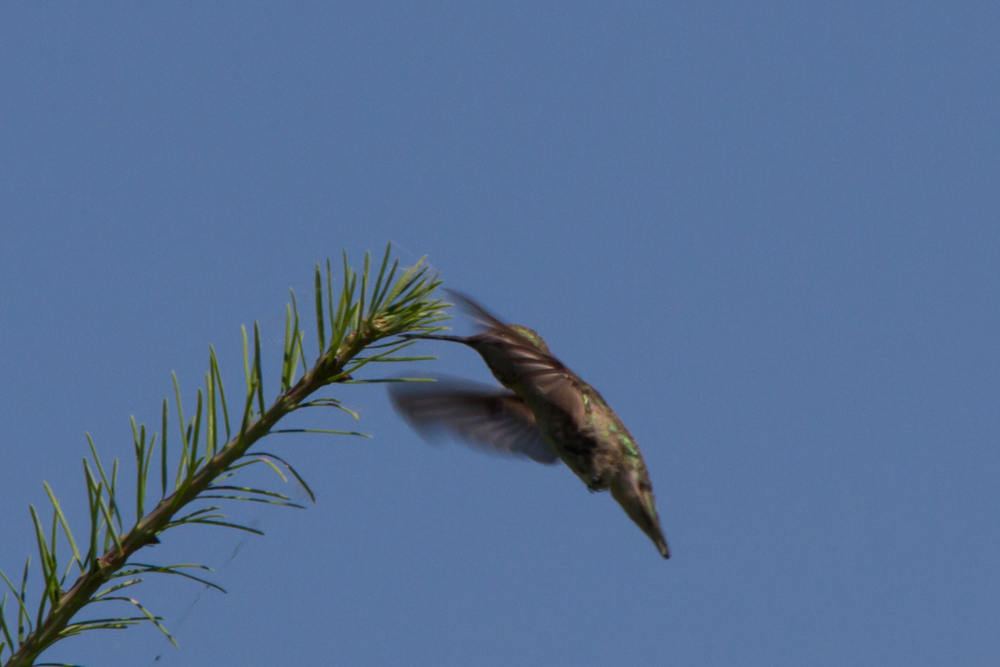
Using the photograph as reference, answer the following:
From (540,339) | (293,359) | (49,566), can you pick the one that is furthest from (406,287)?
(540,339)

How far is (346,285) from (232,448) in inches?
14.6

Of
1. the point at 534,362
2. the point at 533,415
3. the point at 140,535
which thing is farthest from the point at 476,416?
the point at 140,535

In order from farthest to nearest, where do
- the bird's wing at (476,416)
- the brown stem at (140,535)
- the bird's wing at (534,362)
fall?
the bird's wing at (476,416) < the bird's wing at (534,362) < the brown stem at (140,535)

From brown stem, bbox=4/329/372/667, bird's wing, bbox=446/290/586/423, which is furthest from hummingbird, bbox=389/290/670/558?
brown stem, bbox=4/329/372/667

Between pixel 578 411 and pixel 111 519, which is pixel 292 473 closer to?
pixel 111 519

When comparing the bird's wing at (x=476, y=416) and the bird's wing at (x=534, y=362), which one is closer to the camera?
the bird's wing at (x=534, y=362)

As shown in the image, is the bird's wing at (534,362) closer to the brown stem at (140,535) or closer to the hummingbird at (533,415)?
the hummingbird at (533,415)

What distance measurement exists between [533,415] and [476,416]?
0.27 m

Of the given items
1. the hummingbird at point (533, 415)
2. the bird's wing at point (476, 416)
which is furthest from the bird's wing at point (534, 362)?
the bird's wing at point (476, 416)

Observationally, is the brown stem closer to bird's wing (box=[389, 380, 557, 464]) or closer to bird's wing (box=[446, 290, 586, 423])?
bird's wing (box=[446, 290, 586, 423])

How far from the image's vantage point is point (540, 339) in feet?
8.96

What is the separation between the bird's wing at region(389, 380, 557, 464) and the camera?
2895mm

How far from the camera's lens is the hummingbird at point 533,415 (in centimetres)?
257

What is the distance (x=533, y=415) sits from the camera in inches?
113
